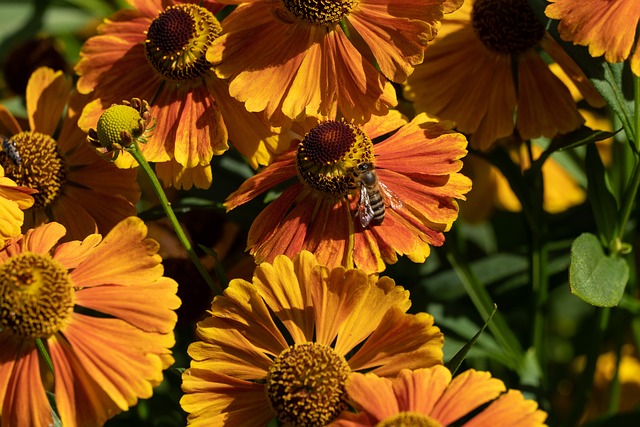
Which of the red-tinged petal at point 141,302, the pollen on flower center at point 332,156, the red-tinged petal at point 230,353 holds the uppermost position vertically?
the pollen on flower center at point 332,156

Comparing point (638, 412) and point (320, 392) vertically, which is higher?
point (320, 392)

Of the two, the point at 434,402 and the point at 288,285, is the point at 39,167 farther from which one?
the point at 434,402

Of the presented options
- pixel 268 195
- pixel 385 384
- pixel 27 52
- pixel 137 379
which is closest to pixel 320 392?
pixel 385 384

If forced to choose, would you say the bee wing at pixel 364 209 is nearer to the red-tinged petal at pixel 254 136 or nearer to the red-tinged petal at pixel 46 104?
the red-tinged petal at pixel 254 136

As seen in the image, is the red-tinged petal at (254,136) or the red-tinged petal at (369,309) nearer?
the red-tinged petal at (369,309)

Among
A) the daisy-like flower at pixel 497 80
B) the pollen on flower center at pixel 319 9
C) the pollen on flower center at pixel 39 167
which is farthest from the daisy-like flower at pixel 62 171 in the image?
the daisy-like flower at pixel 497 80

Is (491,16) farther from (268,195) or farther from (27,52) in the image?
(27,52)
